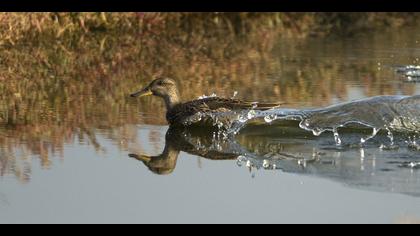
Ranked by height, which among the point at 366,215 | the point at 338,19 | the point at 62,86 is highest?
the point at 338,19

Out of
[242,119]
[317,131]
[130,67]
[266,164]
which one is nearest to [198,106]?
[242,119]

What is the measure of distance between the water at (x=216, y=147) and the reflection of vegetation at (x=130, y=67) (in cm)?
3

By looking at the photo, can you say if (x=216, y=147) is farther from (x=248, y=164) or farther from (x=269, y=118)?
(x=269, y=118)

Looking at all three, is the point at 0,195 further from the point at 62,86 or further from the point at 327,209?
the point at 62,86

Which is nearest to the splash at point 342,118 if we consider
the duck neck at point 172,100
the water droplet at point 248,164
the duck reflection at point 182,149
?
the duck reflection at point 182,149

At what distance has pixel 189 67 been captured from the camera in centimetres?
1217

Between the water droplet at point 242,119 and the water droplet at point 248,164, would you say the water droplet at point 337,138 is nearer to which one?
the water droplet at point 242,119

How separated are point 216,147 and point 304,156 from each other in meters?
0.71

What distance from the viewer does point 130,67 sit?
39.5 feet

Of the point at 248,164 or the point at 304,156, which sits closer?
the point at 248,164

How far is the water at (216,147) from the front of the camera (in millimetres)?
6191

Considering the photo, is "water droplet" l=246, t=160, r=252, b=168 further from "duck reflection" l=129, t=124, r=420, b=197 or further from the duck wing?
the duck wing
